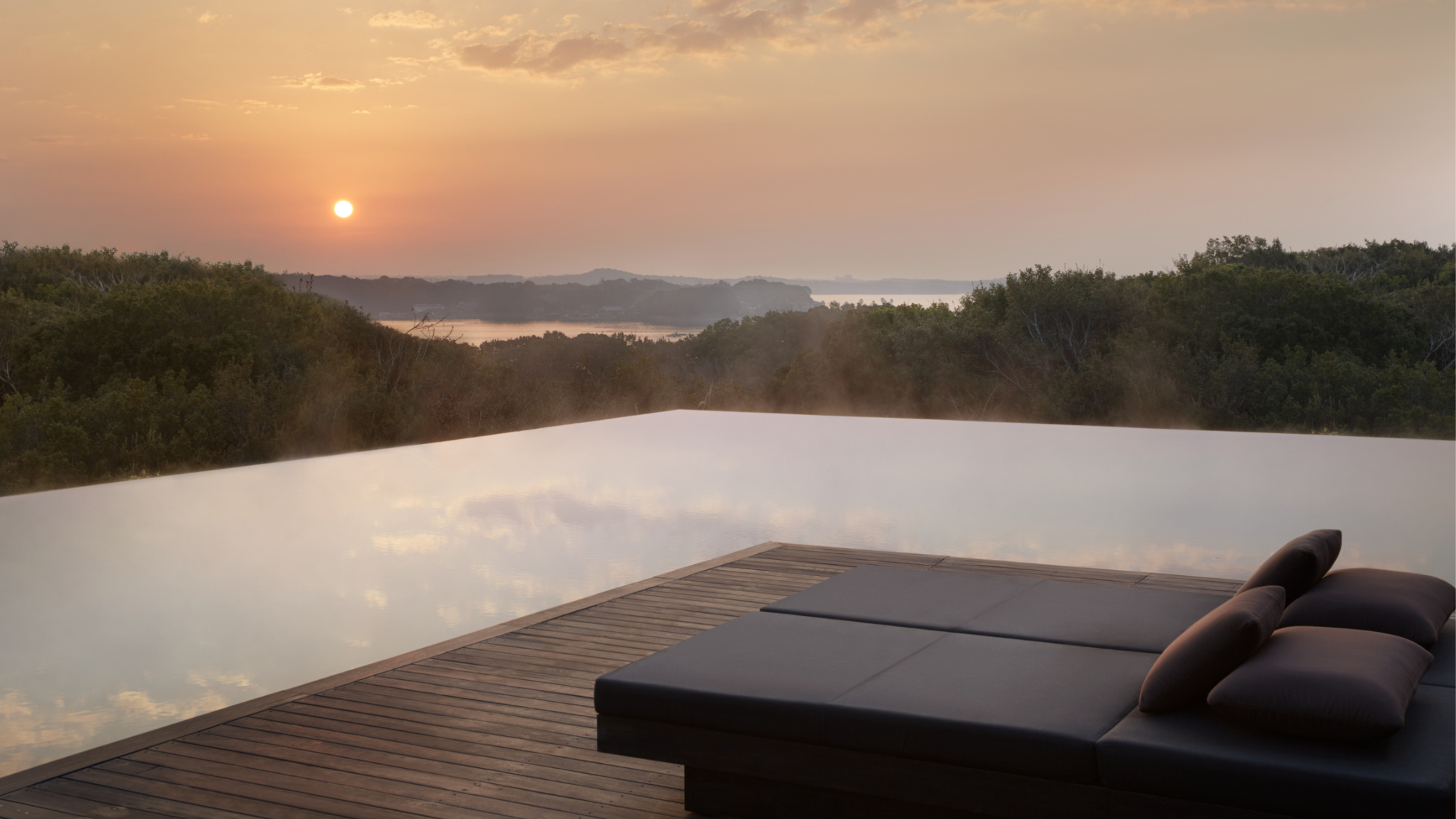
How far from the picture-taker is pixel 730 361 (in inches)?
487

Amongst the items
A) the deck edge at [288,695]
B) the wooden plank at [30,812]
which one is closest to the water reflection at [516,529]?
the deck edge at [288,695]

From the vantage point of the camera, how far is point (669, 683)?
208 cm

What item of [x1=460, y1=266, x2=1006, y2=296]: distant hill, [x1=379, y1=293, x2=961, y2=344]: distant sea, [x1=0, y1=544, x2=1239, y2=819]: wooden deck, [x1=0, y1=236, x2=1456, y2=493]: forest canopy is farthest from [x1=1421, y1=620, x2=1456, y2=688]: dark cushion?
[x1=460, y1=266, x2=1006, y2=296]: distant hill

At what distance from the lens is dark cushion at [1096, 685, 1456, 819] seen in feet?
5.19

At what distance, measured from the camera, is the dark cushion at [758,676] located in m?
1.99

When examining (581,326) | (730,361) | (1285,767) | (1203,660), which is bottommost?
(1285,767)

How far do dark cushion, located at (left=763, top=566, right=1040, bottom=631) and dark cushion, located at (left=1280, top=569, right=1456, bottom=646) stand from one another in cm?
67

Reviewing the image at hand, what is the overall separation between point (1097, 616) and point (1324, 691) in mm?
785

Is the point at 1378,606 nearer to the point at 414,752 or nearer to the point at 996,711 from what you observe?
the point at 996,711

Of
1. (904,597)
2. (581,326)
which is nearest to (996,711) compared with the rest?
(904,597)

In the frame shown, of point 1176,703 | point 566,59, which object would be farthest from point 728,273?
point 1176,703

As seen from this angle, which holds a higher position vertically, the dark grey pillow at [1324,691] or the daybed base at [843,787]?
the dark grey pillow at [1324,691]

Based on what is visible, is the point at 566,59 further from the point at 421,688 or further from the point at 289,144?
the point at 421,688

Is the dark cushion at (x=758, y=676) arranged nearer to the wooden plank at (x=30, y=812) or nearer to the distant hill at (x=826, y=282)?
the wooden plank at (x=30, y=812)
